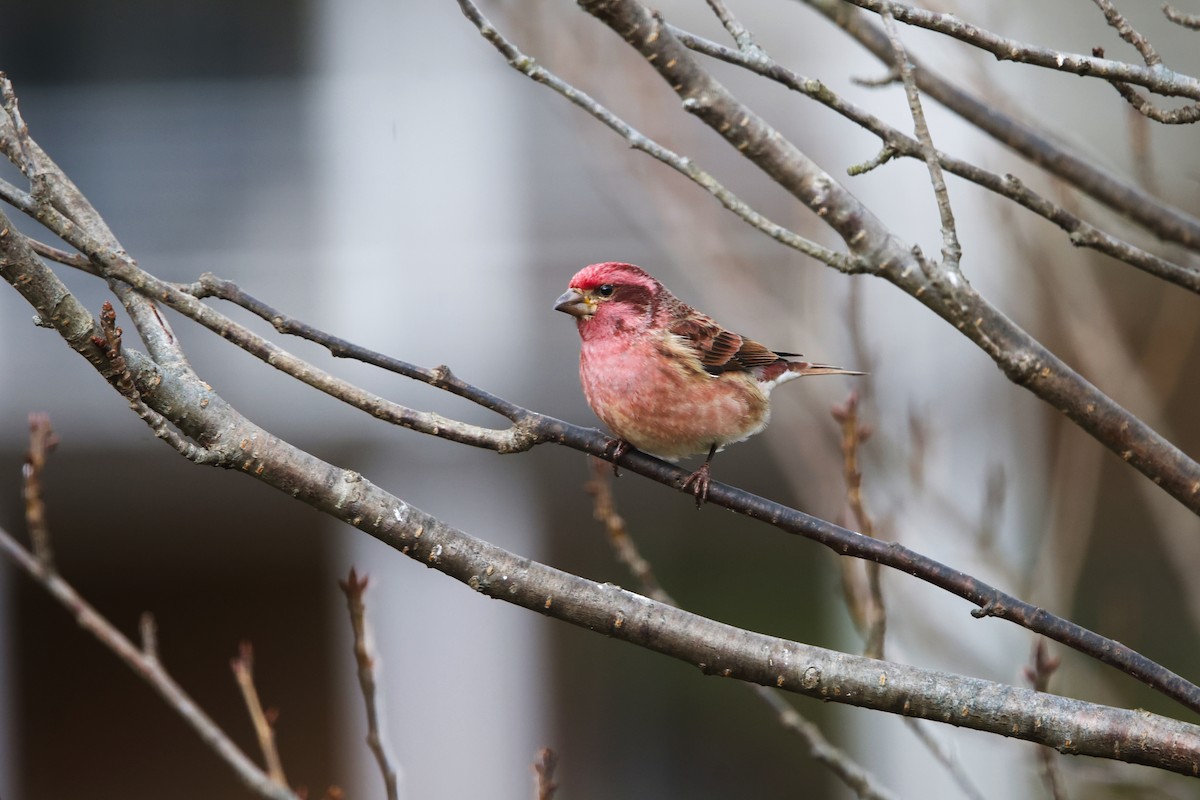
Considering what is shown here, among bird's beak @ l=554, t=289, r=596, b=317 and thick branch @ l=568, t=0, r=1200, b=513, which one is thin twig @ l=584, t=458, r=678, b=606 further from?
thick branch @ l=568, t=0, r=1200, b=513

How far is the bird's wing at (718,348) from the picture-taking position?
457 cm

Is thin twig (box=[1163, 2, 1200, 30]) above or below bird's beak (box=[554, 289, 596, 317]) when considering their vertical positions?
above

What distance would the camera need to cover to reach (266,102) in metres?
11.1

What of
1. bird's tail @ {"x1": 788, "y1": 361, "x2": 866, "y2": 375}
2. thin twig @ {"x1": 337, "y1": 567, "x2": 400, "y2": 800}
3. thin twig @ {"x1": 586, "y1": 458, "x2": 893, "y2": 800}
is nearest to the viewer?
thin twig @ {"x1": 337, "y1": 567, "x2": 400, "y2": 800}

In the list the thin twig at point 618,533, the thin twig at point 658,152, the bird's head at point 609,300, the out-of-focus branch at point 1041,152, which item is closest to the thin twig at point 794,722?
the thin twig at point 618,533

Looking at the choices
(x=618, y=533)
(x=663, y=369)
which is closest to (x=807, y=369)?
(x=663, y=369)

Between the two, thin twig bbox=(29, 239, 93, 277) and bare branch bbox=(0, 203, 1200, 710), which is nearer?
bare branch bbox=(0, 203, 1200, 710)

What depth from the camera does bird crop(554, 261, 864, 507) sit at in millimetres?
4180

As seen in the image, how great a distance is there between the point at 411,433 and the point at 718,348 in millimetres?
5932

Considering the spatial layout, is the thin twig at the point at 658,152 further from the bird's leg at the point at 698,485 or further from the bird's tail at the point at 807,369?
the bird's tail at the point at 807,369

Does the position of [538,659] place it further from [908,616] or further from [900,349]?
[908,616]

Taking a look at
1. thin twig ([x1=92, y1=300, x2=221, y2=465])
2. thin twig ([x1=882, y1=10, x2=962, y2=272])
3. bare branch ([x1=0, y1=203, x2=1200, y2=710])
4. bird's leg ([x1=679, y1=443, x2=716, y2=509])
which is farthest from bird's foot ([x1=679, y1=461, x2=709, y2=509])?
thin twig ([x1=92, y1=300, x2=221, y2=465])

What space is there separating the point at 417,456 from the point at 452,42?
130 inches

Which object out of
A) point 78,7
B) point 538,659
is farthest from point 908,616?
point 78,7
